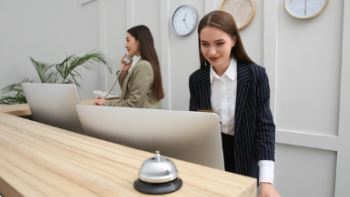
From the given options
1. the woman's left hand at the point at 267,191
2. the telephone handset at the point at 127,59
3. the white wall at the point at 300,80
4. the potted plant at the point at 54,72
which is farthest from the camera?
the potted plant at the point at 54,72

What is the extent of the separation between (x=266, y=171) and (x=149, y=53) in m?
1.51

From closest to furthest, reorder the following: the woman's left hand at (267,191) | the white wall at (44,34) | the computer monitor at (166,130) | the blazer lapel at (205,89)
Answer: the computer monitor at (166,130) < the woman's left hand at (267,191) < the blazer lapel at (205,89) < the white wall at (44,34)

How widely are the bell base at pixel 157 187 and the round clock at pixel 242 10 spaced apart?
203 centimetres

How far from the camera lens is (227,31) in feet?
3.92

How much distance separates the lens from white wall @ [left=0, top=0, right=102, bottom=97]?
4.03 meters

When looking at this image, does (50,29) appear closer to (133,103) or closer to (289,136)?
(133,103)

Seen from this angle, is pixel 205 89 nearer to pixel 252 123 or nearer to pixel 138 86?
pixel 252 123

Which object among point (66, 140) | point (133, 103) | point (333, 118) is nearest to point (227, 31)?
point (66, 140)

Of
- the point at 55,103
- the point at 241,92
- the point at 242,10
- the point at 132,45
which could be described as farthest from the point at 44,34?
the point at 241,92

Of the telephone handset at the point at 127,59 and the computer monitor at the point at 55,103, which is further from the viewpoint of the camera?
the telephone handset at the point at 127,59

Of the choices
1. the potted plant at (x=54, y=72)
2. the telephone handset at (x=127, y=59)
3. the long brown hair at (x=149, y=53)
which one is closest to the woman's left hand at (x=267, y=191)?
the long brown hair at (x=149, y=53)

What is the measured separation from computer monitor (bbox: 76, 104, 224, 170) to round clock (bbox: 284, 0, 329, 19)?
1.66m

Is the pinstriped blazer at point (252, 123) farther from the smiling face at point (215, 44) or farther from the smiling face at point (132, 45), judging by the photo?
the smiling face at point (132, 45)

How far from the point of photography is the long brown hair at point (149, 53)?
2.34 metres
